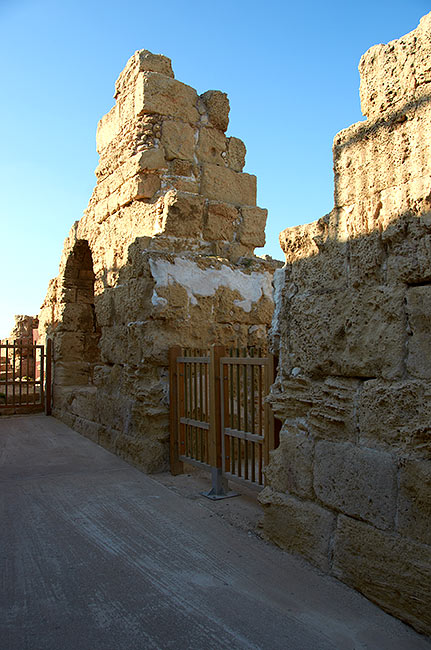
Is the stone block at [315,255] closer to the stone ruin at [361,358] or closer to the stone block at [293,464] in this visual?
the stone ruin at [361,358]

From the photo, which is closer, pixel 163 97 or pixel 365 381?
pixel 365 381

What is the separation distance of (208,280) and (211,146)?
5.87 feet

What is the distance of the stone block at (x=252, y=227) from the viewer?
6059mm

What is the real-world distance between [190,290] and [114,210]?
1.87m

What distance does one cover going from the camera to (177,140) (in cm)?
575

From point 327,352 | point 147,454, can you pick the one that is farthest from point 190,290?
point 327,352

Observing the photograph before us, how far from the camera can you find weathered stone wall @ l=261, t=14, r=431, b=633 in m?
2.31

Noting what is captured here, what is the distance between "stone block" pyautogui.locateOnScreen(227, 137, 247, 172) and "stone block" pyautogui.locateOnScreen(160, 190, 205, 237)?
95 centimetres

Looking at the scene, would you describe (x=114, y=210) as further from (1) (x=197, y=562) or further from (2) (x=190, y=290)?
(1) (x=197, y=562)

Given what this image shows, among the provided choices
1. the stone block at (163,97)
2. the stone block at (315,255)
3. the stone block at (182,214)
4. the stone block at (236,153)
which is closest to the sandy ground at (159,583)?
the stone block at (315,255)

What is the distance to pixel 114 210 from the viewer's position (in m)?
6.38

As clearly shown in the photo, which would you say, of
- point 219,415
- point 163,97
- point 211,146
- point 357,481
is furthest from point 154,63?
point 357,481

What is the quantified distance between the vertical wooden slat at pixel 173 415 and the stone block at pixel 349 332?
196cm

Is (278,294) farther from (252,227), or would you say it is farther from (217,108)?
(217,108)
